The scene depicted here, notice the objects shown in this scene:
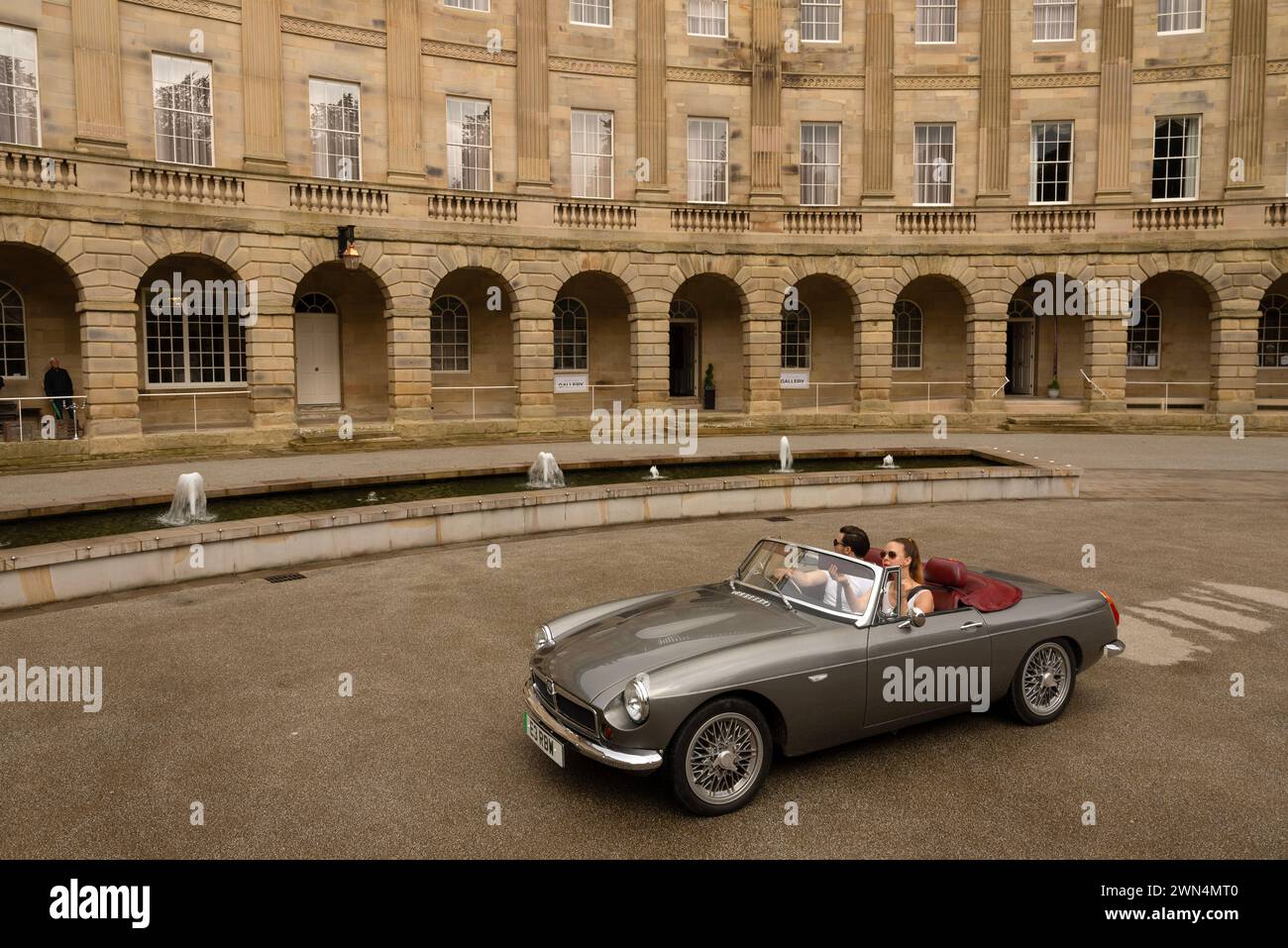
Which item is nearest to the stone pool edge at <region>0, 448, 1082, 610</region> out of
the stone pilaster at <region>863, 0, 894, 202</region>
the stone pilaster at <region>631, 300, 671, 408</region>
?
the stone pilaster at <region>631, 300, 671, 408</region>

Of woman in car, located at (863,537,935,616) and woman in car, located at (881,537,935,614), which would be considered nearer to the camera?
woman in car, located at (863,537,935,616)

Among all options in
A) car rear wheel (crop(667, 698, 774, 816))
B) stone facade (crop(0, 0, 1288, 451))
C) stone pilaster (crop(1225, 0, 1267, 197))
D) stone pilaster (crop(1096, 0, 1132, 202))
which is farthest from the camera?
stone pilaster (crop(1096, 0, 1132, 202))

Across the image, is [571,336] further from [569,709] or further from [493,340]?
[569,709]

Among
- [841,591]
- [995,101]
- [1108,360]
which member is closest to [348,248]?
[841,591]

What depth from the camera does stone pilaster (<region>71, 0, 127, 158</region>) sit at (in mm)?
20438

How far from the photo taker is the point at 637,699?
4645 mm

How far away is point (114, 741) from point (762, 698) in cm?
407

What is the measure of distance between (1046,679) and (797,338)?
26581 mm

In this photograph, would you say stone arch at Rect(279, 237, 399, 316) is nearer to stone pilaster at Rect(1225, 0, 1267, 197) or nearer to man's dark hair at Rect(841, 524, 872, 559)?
man's dark hair at Rect(841, 524, 872, 559)

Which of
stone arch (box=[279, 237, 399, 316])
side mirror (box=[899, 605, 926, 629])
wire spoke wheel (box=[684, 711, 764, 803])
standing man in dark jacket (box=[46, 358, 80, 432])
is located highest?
stone arch (box=[279, 237, 399, 316])

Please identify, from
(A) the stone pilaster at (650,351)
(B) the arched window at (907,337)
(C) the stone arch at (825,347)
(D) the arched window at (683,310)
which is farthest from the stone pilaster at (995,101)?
(A) the stone pilaster at (650,351)

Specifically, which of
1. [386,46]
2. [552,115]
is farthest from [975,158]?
[386,46]

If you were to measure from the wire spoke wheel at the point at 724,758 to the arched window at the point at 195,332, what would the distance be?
2146 cm

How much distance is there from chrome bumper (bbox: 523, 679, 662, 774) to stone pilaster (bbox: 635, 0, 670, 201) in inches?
953
